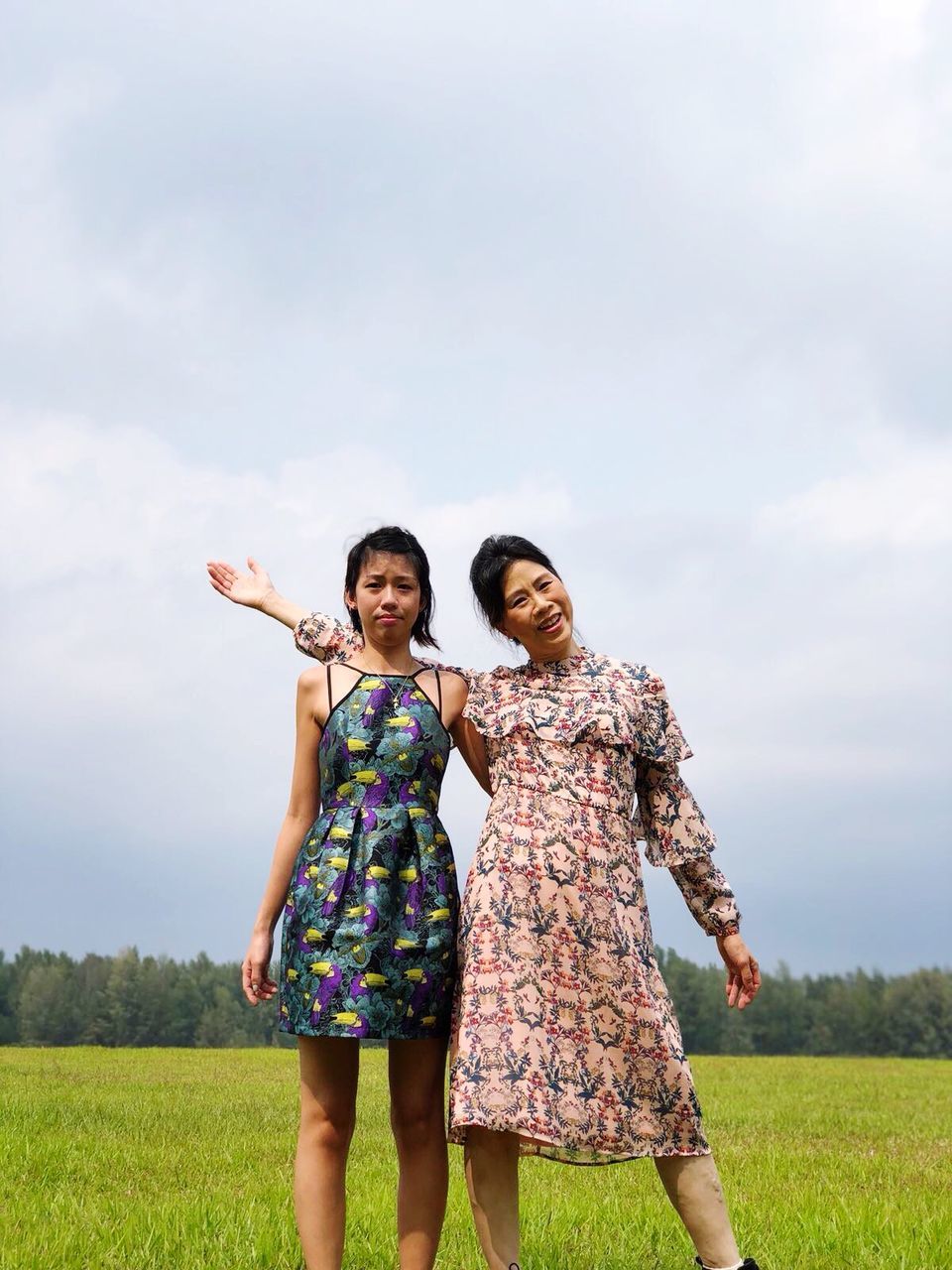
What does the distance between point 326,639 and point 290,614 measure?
1.17 ft

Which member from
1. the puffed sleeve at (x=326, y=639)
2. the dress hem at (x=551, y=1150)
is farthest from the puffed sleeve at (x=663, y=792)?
the puffed sleeve at (x=326, y=639)

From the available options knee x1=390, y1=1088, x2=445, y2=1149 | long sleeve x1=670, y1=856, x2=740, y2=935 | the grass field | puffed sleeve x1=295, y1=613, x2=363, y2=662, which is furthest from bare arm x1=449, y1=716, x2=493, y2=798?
the grass field

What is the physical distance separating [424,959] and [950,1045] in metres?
55.3

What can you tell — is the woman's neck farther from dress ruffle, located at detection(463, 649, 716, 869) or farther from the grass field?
the grass field

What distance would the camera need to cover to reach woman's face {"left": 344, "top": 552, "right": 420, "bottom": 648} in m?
4.29

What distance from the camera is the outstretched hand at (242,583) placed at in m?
5.13

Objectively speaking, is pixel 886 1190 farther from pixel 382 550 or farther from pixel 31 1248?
pixel 382 550

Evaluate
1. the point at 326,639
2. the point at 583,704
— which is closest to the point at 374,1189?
the point at 326,639

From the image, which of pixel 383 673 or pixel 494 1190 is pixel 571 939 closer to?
pixel 494 1190

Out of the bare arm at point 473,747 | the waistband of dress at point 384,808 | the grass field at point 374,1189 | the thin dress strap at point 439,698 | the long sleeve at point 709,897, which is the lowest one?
the grass field at point 374,1189

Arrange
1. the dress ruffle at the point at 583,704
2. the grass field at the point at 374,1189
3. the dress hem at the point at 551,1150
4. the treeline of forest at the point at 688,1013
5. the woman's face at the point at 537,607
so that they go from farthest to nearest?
the treeline of forest at the point at 688,1013 < the grass field at the point at 374,1189 < the woman's face at the point at 537,607 < the dress ruffle at the point at 583,704 < the dress hem at the point at 551,1150

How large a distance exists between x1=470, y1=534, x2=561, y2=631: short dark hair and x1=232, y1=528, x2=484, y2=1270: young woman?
11.1 inches

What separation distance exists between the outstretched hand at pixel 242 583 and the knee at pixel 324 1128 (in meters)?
2.09

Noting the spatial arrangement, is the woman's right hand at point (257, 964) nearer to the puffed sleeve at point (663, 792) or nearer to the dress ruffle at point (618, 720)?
the dress ruffle at point (618, 720)
